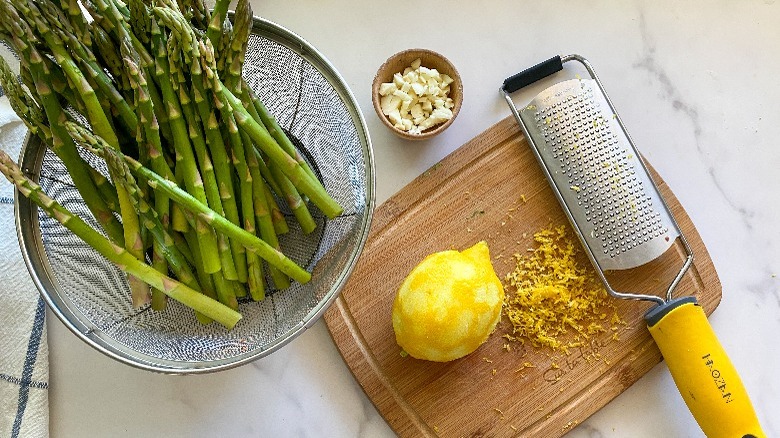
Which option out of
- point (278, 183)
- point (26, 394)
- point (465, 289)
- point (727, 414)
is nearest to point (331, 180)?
point (278, 183)

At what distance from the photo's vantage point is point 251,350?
1058 mm

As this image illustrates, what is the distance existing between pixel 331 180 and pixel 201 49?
0.31 m

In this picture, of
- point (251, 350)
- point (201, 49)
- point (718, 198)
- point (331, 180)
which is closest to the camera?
point (201, 49)

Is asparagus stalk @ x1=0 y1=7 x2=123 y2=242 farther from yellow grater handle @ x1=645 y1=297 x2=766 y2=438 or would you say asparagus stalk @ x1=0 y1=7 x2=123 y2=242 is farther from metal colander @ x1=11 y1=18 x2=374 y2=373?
yellow grater handle @ x1=645 y1=297 x2=766 y2=438

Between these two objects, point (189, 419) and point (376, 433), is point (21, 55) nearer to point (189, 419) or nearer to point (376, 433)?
point (189, 419)

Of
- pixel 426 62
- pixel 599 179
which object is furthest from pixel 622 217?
pixel 426 62

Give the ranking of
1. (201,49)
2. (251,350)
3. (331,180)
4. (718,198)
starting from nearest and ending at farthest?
(201,49) < (251,350) < (331,180) < (718,198)

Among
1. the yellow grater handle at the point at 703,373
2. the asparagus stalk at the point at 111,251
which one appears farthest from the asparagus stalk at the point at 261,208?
the yellow grater handle at the point at 703,373

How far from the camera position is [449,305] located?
1081mm

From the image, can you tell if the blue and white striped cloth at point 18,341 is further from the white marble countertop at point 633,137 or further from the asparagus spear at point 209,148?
the asparagus spear at point 209,148

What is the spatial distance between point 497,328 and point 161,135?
0.65m

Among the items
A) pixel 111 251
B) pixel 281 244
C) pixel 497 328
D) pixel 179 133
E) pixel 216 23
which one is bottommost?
pixel 497 328

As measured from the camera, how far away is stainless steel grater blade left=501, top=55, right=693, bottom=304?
1205 millimetres

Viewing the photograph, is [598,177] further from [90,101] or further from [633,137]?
[90,101]
